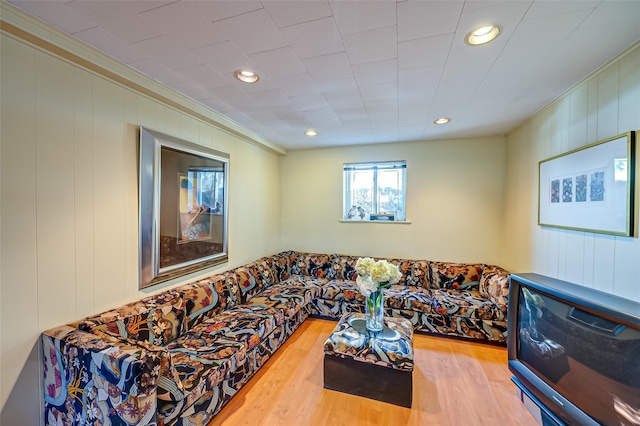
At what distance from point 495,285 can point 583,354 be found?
175cm

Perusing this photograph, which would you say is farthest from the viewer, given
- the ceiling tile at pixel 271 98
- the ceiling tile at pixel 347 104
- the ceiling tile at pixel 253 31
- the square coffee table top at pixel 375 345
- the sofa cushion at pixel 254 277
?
the sofa cushion at pixel 254 277

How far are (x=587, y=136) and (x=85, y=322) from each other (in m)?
3.79

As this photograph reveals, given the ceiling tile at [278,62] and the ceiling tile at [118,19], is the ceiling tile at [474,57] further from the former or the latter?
the ceiling tile at [118,19]

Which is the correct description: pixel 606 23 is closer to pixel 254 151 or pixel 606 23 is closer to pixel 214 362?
pixel 214 362

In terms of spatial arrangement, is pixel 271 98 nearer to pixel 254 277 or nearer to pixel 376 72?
pixel 376 72

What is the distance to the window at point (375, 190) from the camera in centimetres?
386

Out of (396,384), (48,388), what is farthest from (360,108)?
(48,388)

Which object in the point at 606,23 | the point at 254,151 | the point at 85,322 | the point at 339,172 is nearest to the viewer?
the point at 606,23

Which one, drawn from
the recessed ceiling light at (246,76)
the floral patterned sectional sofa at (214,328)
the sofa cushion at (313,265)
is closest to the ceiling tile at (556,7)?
the recessed ceiling light at (246,76)

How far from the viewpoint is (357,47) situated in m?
1.51

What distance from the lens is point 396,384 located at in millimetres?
1871

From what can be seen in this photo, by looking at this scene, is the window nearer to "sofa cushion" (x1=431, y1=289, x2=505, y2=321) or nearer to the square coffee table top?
"sofa cushion" (x1=431, y1=289, x2=505, y2=321)

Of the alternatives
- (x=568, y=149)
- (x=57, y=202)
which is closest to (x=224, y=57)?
(x=57, y=202)

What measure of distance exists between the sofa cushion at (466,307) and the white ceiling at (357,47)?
208 cm
